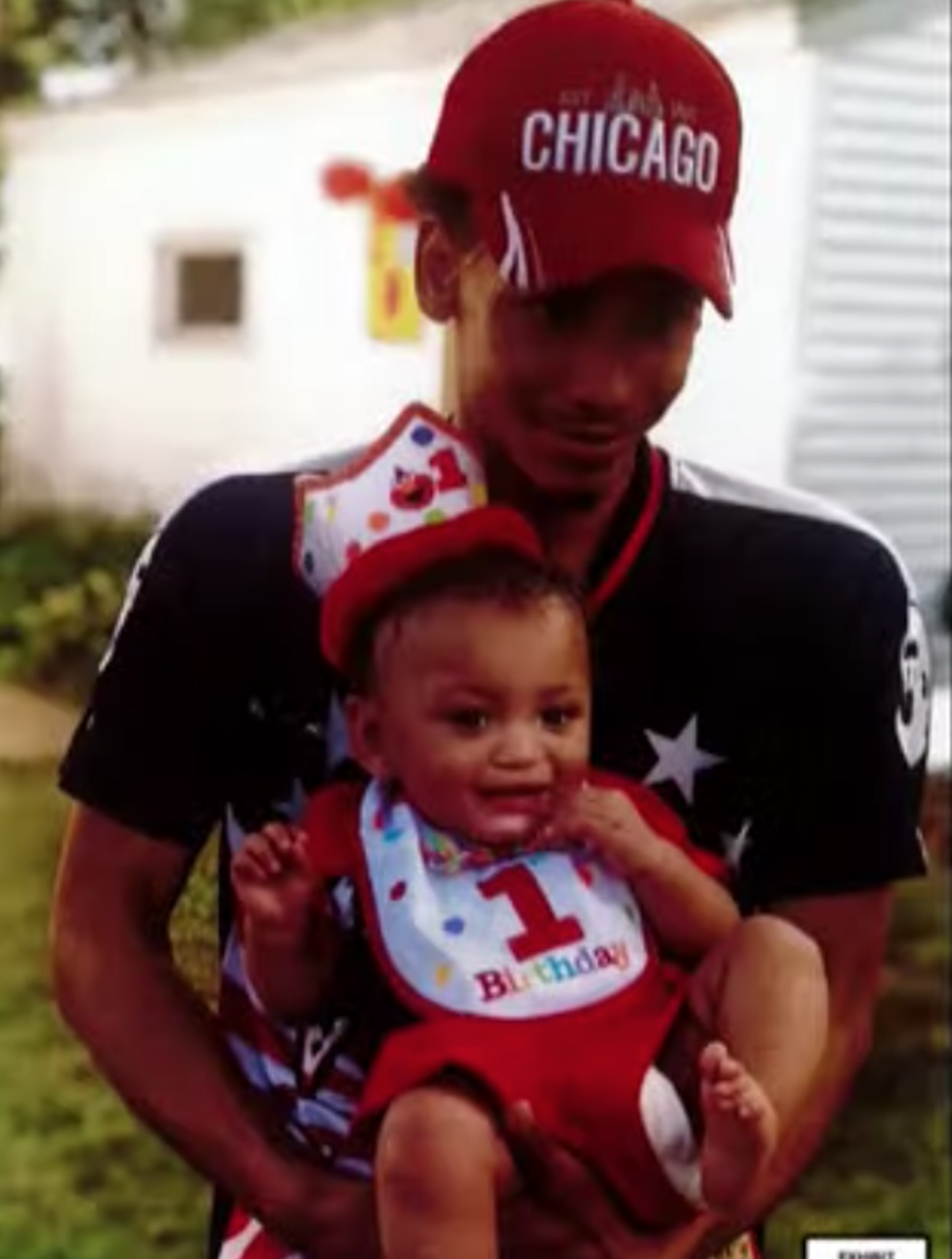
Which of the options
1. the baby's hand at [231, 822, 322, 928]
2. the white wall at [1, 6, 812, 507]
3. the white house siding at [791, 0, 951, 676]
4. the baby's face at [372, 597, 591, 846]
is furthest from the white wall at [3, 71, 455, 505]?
the white house siding at [791, 0, 951, 676]

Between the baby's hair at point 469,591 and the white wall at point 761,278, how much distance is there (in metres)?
0.23

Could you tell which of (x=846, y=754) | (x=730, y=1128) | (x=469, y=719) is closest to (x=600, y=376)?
(x=469, y=719)

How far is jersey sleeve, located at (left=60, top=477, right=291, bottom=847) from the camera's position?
2570 millimetres

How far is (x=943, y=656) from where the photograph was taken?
112 inches

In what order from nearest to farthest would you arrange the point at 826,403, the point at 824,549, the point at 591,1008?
the point at 591,1008
the point at 824,549
the point at 826,403

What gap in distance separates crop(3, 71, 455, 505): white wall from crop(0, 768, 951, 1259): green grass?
35 centimetres

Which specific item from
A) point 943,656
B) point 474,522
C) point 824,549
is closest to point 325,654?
point 474,522

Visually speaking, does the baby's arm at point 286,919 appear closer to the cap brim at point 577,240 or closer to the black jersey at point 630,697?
the black jersey at point 630,697

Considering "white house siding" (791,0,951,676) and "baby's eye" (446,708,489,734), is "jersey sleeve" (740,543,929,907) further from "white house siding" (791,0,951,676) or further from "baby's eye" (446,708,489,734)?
"baby's eye" (446,708,489,734)

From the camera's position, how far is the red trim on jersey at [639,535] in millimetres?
2580

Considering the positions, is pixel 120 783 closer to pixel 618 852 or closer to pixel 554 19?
pixel 618 852

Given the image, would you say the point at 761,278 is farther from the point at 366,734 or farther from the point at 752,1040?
the point at 752,1040

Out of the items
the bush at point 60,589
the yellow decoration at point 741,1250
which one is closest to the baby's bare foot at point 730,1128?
the yellow decoration at point 741,1250

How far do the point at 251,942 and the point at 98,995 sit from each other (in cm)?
20
